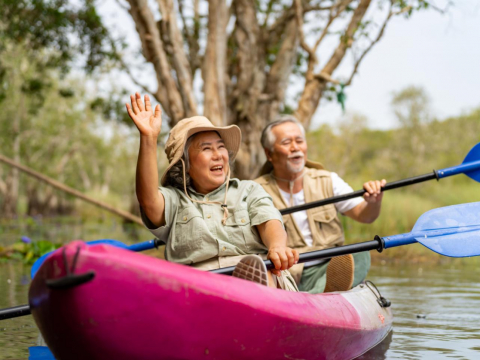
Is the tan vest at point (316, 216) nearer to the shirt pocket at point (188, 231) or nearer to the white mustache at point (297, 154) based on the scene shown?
the white mustache at point (297, 154)

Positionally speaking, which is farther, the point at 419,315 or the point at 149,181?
the point at 419,315

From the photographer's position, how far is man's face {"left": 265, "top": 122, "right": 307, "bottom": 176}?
403 centimetres

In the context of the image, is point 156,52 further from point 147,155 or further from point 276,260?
point 276,260

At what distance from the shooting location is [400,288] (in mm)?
5883

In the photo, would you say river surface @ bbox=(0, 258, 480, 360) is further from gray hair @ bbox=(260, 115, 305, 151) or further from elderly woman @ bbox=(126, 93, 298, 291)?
gray hair @ bbox=(260, 115, 305, 151)

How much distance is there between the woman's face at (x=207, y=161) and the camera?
2924 mm

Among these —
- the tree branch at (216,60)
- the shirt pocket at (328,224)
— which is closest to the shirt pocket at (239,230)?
the shirt pocket at (328,224)

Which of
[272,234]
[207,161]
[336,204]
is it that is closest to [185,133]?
[207,161]

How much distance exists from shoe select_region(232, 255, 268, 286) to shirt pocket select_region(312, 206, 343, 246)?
168 cm

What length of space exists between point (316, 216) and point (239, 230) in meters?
1.37

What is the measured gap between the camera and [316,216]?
4121mm

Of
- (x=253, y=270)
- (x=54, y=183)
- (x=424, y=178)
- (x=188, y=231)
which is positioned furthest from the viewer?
(x=54, y=183)

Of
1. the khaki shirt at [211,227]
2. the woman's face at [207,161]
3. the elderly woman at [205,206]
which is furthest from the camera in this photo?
the woman's face at [207,161]

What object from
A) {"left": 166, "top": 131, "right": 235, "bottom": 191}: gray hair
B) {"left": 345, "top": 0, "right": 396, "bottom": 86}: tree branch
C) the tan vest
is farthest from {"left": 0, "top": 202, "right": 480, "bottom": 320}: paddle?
{"left": 345, "top": 0, "right": 396, "bottom": 86}: tree branch
